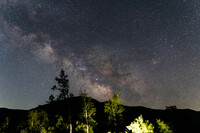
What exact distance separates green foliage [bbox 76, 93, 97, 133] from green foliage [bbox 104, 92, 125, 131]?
3175mm

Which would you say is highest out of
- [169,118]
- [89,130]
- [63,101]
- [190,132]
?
[63,101]

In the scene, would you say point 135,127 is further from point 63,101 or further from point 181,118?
point 181,118

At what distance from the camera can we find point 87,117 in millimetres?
24094

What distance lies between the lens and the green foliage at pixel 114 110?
24.3 metres

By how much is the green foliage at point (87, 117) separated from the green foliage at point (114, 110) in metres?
3.18

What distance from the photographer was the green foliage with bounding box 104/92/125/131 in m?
24.3

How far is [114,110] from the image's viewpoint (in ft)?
82.4

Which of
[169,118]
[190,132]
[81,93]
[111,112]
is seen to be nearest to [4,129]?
[81,93]

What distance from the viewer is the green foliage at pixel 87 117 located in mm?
22219

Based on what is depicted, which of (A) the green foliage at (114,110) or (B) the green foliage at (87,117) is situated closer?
(B) the green foliage at (87,117)

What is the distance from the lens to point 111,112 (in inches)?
985

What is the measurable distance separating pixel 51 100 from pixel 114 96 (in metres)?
12.5

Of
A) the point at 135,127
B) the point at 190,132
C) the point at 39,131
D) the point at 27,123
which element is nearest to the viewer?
the point at 135,127

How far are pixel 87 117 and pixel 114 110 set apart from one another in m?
5.64
